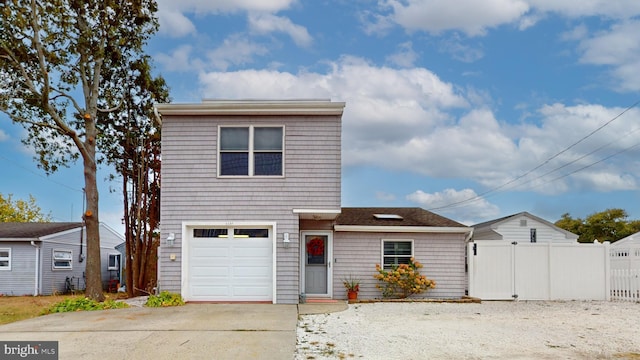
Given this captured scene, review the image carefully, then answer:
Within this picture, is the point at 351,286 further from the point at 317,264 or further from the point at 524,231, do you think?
the point at 524,231

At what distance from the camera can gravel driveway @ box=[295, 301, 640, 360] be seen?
815cm

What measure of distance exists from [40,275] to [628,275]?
22517 mm

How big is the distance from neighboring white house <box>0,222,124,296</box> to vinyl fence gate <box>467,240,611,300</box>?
18.2 metres

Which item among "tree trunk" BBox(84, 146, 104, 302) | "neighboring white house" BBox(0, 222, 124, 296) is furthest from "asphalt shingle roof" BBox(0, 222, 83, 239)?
"tree trunk" BBox(84, 146, 104, 302)

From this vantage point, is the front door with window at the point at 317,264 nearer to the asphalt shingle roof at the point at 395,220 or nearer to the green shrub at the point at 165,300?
the asphalt shingle roof at the point at 395,220

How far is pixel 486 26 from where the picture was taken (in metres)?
15.8

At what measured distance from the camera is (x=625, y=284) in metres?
16.2

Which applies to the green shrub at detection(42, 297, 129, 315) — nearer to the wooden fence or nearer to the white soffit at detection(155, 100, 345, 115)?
the white soffit at detection(155, 100, 345, 115)

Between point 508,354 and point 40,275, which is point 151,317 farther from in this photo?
point 40,275

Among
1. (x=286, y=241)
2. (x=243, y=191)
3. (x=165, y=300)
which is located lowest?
(x=165, y=300)

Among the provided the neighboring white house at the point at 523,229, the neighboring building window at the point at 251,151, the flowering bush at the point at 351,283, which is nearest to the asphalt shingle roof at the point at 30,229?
the neighboring building window at the point at 251,151

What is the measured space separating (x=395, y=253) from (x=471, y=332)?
250 inches

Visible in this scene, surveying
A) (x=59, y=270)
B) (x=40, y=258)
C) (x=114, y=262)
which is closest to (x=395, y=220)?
(x=40, y=258)

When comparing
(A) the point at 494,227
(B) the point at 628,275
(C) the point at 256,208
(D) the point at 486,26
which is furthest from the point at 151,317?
(A) the point at 494,227
